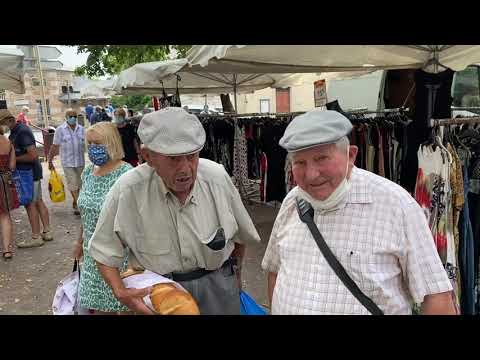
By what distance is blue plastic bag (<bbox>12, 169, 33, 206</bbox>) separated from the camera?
19.0 feet

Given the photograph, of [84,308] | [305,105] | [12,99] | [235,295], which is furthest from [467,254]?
[12,99]

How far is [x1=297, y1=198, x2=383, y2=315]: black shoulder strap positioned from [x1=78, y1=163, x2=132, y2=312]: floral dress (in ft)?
4.60

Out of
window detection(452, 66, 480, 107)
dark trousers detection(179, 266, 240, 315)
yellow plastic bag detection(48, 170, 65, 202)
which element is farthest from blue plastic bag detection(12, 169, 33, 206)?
window detection(452, 66, 480, 107)

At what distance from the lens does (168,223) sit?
1946 mm

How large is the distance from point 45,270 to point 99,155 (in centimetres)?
322

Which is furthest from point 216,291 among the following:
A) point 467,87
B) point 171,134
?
point 467,87

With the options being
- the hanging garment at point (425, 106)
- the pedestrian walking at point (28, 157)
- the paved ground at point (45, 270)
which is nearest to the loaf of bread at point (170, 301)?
the hanging garment at point (425, 106)

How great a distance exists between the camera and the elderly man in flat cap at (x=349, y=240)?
5.11ft

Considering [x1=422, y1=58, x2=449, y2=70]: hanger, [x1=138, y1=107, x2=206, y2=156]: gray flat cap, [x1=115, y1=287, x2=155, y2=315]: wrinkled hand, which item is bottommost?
[x1=115, y1=287, x2=155, y2=315]: wrinkled hand

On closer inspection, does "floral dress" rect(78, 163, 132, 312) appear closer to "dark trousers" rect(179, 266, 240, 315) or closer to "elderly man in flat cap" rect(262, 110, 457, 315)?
"dark trousers" rect(179, 266, 240, 315)

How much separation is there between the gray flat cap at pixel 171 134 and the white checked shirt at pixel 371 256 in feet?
2.06
